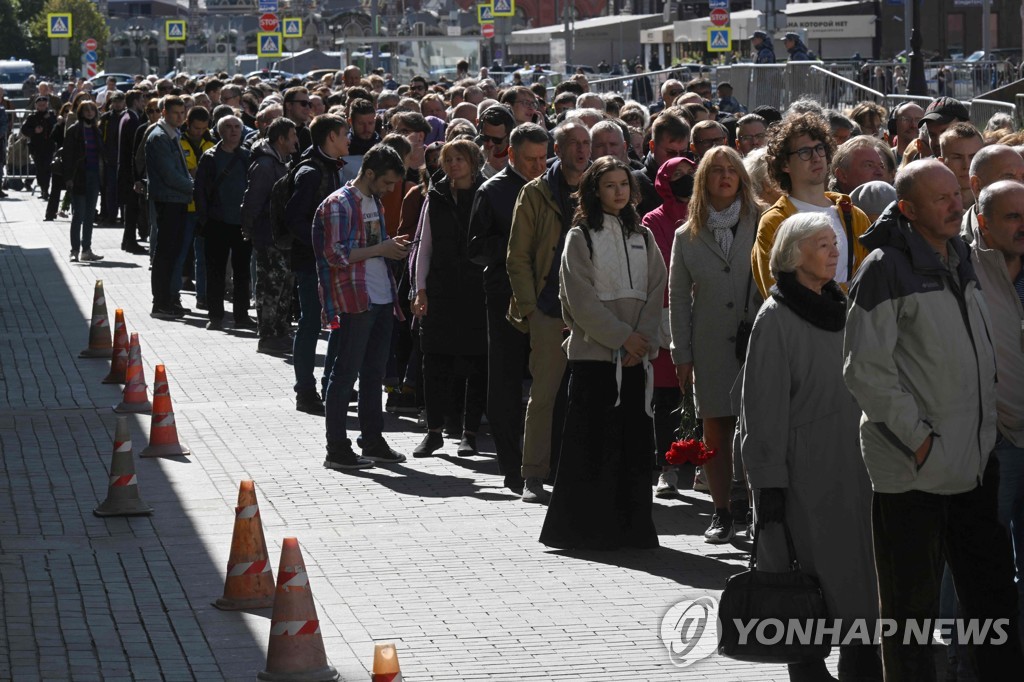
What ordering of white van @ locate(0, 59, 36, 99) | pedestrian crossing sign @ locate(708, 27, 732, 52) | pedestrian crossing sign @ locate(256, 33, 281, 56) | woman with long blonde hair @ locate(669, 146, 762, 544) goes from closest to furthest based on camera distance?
woman with long blonde hair @ locate(669, 146, 762, 544), pedestrian crossing sign @ locate(708, 27, 732, 52), pedestrian crossing sign @ locate(256, 33, 281, 56), white van @ locate(0, 59, 36, 99)

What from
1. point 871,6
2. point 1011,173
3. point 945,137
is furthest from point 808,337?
point 871,6

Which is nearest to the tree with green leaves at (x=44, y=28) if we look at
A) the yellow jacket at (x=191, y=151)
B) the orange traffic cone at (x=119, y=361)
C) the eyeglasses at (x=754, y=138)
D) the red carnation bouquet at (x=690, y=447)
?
the yellow jacket at (x=191, y=151)

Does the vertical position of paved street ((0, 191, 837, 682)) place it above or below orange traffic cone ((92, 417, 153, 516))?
below

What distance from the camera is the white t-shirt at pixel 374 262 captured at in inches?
430

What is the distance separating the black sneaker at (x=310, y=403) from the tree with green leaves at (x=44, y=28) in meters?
90.6

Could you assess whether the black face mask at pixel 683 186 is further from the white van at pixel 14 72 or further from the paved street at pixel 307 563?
the white van at pixel 14 72

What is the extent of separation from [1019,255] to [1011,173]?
2.65ft

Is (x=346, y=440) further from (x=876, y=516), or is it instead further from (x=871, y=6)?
(x=871, y=6)

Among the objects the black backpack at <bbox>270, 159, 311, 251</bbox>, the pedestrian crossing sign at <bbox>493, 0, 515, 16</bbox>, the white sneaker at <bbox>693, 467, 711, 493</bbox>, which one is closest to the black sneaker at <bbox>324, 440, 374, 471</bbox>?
the white sneaker at <bbox>693, 467, 711, 493</bbox>

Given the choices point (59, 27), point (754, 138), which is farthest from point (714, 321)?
point (59, 27)

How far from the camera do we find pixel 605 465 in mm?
8758

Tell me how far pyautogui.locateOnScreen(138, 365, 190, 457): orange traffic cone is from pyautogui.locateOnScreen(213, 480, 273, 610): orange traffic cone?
138 inches

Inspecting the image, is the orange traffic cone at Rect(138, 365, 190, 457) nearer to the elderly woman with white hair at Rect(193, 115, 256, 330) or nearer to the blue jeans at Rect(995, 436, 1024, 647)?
the elderly woman with white hair at Rect(193, 115, 256, 330)

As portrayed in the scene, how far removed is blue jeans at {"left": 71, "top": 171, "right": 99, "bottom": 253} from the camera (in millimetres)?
22062
